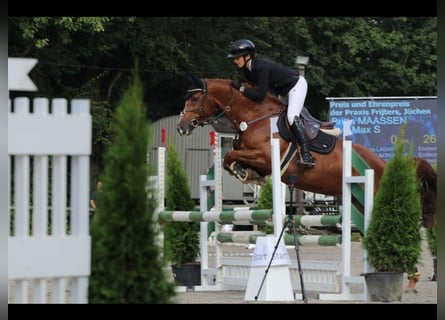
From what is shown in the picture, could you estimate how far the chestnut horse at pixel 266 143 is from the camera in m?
10.3

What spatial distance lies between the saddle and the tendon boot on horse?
71mm

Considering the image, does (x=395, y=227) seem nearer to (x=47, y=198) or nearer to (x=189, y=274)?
(x=189, y=274)

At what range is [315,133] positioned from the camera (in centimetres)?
1036

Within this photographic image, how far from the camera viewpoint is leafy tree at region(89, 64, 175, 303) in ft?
15.4

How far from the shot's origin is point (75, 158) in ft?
15.7

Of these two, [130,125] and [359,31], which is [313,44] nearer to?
[359,31]

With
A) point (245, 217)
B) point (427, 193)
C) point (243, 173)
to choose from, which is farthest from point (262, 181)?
point (427, 193)

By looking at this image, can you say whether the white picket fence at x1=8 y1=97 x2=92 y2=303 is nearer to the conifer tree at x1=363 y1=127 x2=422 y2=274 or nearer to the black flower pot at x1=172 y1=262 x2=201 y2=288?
the conifer tree at x1=363 y1=127 x2=422 y2=274

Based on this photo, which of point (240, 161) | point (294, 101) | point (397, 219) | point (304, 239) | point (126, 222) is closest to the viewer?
point (126, 222)

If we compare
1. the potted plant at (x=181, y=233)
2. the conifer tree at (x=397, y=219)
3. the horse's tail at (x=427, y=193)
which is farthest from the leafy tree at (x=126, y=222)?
the horse's tail at (x=427, y=193)

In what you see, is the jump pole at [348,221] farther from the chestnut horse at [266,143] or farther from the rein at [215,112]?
the rein at [215,112]

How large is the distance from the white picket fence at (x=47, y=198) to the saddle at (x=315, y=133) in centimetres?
563

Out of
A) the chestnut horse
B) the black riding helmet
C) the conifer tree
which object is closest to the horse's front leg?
the chestnut horse

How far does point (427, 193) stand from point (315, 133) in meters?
1.26
